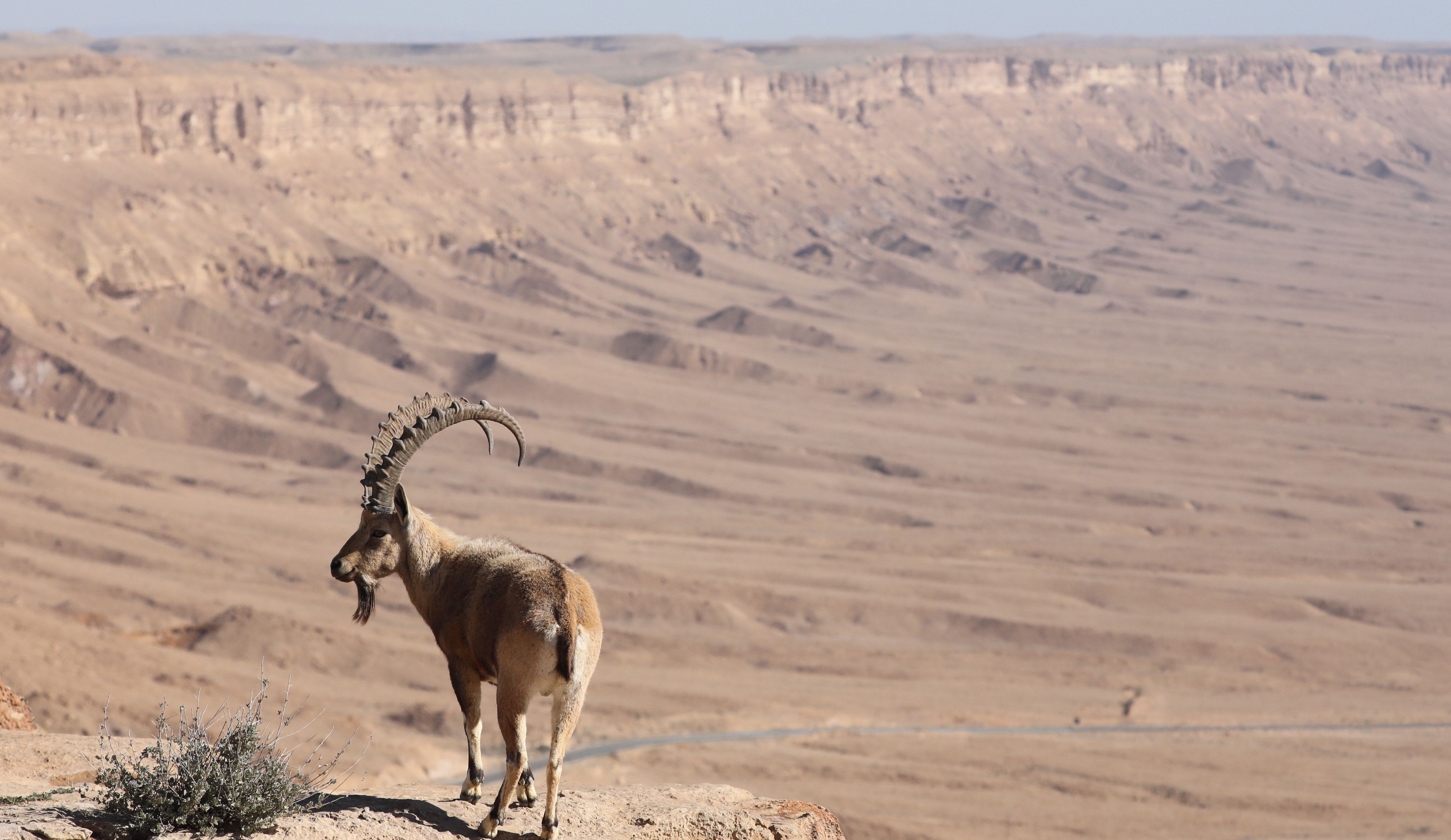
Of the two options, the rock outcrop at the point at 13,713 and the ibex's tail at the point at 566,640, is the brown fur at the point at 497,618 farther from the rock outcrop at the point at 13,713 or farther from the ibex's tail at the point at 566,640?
the rock outcrop at the point at 13,713

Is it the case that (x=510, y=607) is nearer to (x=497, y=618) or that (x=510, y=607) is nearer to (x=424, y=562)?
(x=497, y=618)

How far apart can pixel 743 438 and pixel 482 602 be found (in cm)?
5924

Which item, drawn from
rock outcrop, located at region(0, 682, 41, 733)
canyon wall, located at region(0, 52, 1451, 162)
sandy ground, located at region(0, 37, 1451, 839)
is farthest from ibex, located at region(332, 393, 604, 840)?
canyon wall, located at region(0, 52, 1451, 162)

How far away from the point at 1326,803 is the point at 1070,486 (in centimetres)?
3295

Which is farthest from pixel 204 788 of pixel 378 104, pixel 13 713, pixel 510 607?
pixel 378 104

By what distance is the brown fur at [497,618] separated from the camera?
877 centimetres

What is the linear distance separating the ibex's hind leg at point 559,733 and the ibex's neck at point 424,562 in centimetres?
136

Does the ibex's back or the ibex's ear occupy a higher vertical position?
the ibex's ear

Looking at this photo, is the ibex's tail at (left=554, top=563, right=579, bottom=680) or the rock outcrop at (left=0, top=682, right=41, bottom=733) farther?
Result: the rock outcrop at (left=0, top=682, right=41, bottom=733)

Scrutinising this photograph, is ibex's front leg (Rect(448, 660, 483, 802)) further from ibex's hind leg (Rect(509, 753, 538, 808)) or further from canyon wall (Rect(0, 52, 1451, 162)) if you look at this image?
canyon wall (Rect(0, 52, 1451, 162))

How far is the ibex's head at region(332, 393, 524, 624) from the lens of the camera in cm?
926

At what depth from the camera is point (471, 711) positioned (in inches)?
367

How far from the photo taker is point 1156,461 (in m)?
67.0

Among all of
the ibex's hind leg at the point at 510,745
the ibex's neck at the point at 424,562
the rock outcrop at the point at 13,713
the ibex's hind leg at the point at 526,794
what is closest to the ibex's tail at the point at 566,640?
the ibex's hind leg at the point at 510,745
